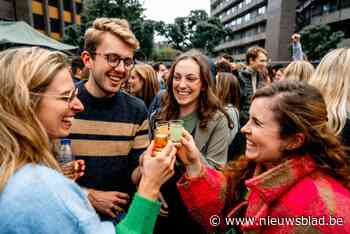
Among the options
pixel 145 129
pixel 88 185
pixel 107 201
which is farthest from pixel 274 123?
pixel 88 185

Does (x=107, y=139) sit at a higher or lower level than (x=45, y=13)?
lower

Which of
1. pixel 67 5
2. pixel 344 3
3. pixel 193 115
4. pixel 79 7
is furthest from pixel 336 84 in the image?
pixel 79 7

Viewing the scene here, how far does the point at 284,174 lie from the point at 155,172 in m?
0.66

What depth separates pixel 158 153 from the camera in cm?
161

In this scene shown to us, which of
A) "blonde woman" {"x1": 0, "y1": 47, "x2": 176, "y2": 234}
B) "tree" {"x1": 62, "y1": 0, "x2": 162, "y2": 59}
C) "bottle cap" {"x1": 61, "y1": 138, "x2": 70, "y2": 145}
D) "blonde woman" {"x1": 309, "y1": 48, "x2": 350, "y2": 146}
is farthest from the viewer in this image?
"tree" {"x1": 62, "y1": 0, "x2": 162, "y2": 59}

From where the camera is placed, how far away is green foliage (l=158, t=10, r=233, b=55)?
4544 centimetres

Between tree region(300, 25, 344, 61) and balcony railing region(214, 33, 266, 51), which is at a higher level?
balcony railing region(214, 33, 266, 51)

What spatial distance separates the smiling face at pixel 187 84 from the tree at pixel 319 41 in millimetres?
22676

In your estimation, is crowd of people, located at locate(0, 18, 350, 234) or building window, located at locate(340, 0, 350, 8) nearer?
crowd of people, located at locate(0, 18, 350, 234)

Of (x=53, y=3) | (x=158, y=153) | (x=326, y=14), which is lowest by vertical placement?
(x=158, y=153)

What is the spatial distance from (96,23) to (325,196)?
1.90m

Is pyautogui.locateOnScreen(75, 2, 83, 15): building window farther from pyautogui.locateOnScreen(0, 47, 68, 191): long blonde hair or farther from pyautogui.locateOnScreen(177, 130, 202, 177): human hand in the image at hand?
pyautogui.locateOnScreen(0, 47, 68, 191): long blonde hair

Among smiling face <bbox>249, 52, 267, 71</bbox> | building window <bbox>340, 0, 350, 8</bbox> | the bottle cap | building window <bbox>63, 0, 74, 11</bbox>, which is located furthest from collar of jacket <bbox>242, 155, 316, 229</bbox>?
building window <bbox>63, 0, 74, 11</bbox>

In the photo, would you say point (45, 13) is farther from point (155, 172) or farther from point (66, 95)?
point (155, 172)
